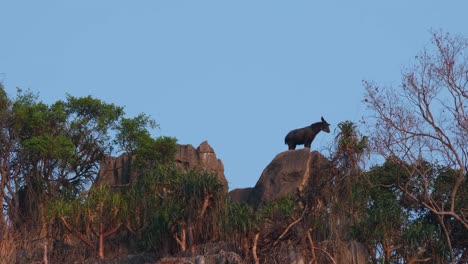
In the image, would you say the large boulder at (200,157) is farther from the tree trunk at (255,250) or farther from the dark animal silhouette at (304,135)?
the tree trunk at (255,250)

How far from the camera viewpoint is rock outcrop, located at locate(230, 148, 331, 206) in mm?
39344

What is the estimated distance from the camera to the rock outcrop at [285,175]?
39344 mm

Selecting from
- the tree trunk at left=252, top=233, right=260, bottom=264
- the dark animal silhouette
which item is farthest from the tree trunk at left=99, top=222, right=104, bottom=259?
the dark animal silhouette

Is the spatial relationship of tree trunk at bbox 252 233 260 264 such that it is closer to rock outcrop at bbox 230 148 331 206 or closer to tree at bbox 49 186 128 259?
tree at bbox 49 186 128 259

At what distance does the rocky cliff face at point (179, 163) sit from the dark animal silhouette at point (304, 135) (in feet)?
8.76

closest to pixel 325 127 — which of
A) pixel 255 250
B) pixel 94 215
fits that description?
pixel 94 215

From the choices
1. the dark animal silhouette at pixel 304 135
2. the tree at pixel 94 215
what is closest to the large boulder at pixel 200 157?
the dark animal silhouette at pixel 304 135

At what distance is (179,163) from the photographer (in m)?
41.2

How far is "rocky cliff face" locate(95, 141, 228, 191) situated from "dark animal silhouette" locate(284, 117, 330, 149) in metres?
2.67

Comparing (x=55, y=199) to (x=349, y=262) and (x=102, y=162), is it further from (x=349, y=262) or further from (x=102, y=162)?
(x=349, y=262)

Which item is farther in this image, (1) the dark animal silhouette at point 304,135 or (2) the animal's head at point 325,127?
(2) the animal's head at point 325,127

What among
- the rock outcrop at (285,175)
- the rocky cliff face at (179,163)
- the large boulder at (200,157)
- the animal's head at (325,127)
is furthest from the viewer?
the animal's head at (325,127)

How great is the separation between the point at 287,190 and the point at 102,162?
603 cm

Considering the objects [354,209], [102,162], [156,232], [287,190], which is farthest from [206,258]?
[102,162]
